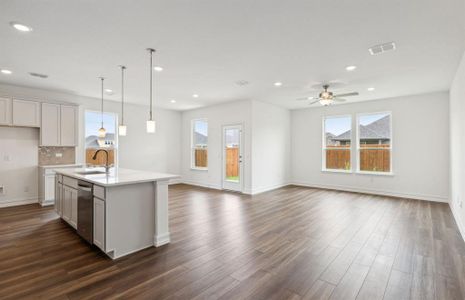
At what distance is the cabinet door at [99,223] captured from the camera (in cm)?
286

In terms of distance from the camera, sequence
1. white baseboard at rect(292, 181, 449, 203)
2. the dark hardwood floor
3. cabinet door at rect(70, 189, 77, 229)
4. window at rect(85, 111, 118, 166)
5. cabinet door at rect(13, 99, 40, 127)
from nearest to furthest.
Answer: the dark hardwood floor < cabinet door at rect(70, 189, 77, 229) < cabinet door at rect(13, 99, 40, 127) < white baseboard at rect(292, 181, 449, 203) < window at rect(85, 111, 118, 166)

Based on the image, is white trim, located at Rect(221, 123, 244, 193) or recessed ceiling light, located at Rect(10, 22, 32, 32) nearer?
recessed ceiling light, located at Rect(10, 22, 32, 32)

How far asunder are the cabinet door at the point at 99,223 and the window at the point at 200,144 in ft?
17.0

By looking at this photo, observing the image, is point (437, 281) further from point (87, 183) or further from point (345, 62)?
point (87, 183)

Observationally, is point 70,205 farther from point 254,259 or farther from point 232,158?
point 232,158

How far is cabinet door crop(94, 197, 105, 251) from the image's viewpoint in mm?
2858

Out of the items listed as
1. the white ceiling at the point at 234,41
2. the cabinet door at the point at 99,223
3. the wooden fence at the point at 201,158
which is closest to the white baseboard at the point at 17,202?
the white ceiling at the point at 234,41

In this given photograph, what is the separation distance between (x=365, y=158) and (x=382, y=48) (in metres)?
4.42

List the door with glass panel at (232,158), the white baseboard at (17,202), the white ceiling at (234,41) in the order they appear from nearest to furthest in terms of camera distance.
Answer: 1. the white ceiling at (234,41)
2. the white baseboard at (17,202)
3. the door with glass panel at (232,158)

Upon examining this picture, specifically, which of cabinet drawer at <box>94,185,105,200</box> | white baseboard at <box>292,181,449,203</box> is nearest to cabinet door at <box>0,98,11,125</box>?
cabinet drawer at <box>94,185,105,200</box>

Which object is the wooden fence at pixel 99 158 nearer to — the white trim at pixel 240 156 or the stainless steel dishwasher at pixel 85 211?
the white trim at pixel 240 156

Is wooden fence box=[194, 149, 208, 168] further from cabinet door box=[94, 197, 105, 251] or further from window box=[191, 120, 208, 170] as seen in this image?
cabinet door box=[94, 197, 105, 251]

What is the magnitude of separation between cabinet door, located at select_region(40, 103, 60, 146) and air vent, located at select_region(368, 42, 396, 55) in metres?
6.57

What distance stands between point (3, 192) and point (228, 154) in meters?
5.49
